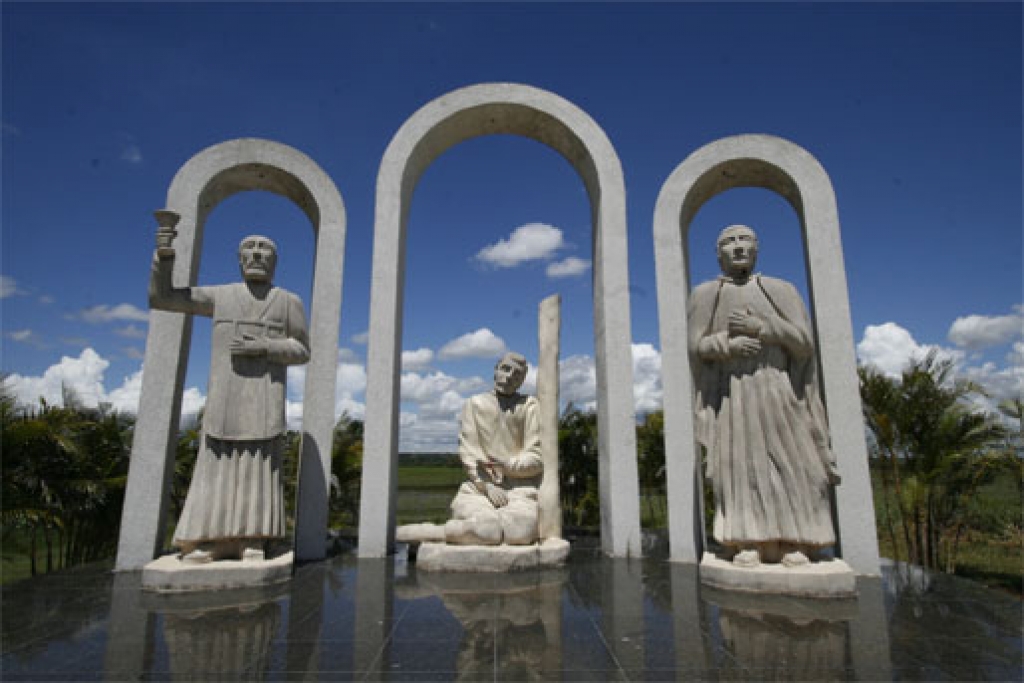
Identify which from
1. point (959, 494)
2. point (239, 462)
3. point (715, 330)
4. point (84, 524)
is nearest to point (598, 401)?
point (715, 330)

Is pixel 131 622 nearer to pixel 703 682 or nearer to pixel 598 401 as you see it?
pixel 703 682

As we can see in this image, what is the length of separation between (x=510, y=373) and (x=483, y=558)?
2372 millimetres

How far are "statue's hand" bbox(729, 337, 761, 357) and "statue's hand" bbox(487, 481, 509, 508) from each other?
3.27m

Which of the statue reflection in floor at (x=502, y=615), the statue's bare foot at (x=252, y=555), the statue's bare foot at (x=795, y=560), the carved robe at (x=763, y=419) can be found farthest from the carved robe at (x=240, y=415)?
the statue's bare foot at (x=795, y=560)

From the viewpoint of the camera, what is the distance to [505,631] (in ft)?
14.4

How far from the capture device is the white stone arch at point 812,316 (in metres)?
7.04

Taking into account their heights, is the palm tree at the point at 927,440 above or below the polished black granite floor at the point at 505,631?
above

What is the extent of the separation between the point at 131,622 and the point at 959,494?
1275 centimetres

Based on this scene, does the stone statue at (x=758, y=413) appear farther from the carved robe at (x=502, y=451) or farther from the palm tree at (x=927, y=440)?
the palm tree at (x=927, y=440)

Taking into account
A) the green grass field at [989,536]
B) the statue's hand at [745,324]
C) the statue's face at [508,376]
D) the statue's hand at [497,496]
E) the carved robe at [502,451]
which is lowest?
the green grass field at [989,536]

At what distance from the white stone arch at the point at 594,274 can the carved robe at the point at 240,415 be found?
1.44 metres

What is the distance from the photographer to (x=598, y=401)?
28.0 feet

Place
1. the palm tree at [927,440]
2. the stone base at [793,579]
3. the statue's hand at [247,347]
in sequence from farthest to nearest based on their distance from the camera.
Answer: the palm tree at [927,440] → the statue's hand at [247,347] → the stone base at [793,579]

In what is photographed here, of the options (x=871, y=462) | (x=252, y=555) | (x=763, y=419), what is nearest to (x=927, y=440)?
(x=871, y=462)
